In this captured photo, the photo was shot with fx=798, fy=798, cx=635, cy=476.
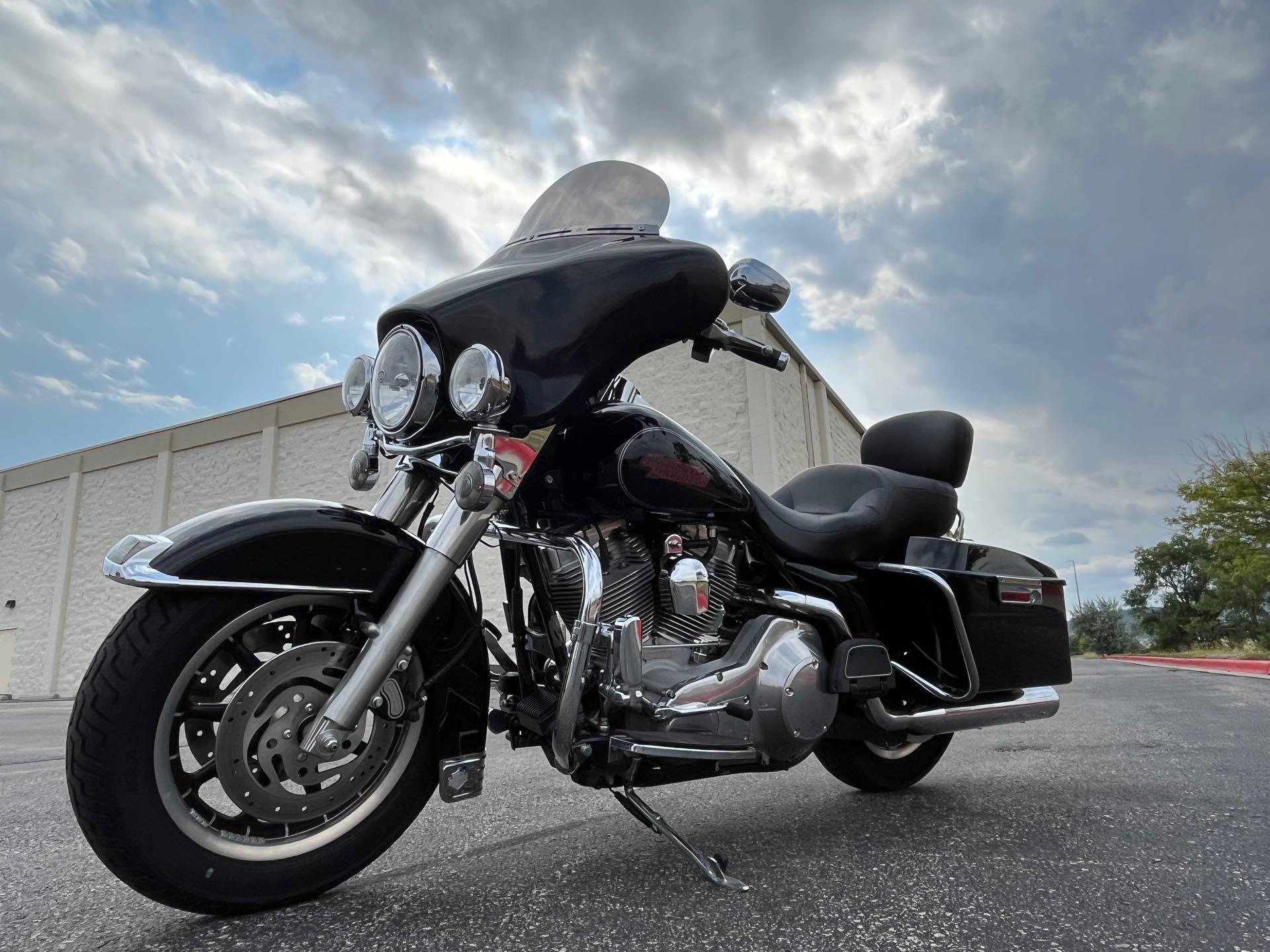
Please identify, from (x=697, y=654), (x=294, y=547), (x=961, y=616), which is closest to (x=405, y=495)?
(x=294, y=547)

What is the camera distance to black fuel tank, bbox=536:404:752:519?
212 centimetres

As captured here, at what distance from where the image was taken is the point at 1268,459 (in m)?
19.5

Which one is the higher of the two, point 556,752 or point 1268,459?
point 1268,459

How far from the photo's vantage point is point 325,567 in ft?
5.66

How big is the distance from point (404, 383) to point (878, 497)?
164 centimetres

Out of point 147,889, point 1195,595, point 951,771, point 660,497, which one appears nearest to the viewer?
point 147,889

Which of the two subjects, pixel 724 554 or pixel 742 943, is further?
pixel 724 554

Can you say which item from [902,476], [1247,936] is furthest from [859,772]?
[1247,936]

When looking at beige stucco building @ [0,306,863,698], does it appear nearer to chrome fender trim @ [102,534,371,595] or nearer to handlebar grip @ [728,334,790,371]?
handlebar grip @ [728,334,790,371]

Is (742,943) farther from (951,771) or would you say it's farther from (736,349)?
(951,771)

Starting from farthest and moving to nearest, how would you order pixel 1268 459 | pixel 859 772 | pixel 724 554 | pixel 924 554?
pixel 1268 459 → pixel 859 772 → pixel 924 554 → pixel 724 554

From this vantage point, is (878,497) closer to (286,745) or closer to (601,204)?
(601,204)

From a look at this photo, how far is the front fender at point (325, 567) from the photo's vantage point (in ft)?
5.14

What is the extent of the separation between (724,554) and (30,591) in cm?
2615
